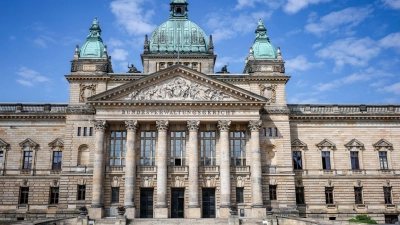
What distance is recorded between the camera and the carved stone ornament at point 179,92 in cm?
4650

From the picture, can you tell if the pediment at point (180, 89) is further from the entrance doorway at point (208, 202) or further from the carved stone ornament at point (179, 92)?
the entrance doorway at point (208, 202)

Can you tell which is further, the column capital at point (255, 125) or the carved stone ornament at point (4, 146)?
the carved stone ornament at point (4, 146)

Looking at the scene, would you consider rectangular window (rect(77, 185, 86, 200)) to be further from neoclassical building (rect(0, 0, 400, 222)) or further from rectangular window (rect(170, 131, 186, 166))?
rectangular window (rect(170, 131, 186, 166))

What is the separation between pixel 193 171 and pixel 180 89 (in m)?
9.35

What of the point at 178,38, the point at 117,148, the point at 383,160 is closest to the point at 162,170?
the point at 117,148

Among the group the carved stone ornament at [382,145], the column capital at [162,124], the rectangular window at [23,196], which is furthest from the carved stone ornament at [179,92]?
the carved stone ornament at [382,145]

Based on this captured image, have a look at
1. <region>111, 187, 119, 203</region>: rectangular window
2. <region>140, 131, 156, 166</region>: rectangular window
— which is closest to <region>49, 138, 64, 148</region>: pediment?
<region>111, 187, 119, 203</region>: rectangular window

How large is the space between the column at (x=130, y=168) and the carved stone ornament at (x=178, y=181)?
14.7 ft

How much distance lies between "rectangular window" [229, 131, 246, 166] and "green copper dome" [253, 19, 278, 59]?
10.6 metres

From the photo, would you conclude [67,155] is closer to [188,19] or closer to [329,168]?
Result: [188,19]

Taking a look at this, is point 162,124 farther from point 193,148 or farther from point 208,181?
point 208,181

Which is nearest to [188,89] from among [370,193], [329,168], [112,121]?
[112,121]

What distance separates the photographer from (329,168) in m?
50.6

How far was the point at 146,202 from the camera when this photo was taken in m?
45.9
